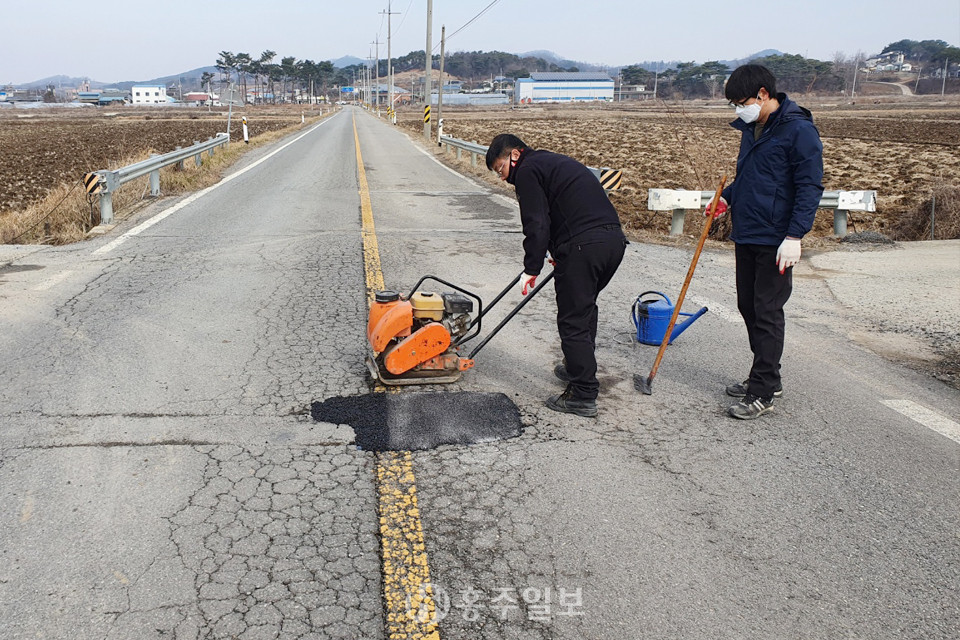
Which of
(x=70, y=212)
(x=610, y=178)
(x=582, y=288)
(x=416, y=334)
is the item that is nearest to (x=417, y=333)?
(x=416, y=334)

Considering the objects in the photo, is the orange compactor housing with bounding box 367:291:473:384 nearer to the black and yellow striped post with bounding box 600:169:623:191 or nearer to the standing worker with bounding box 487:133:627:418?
the standing worker with bounding box 487:133:627:418

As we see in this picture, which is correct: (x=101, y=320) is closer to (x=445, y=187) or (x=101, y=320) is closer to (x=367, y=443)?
(x=367, y=443)

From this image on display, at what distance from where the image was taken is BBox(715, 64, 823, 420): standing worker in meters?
3.99

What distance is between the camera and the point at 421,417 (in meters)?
4.11

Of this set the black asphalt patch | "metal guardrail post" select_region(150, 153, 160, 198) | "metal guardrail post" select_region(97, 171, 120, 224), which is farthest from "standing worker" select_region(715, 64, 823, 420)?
"metal guardrail post" select_region(150, 153, 160, 198)

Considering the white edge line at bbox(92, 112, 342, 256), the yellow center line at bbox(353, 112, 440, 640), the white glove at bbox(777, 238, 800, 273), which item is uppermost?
the white glove at bbox(777, 238, 800, 273)

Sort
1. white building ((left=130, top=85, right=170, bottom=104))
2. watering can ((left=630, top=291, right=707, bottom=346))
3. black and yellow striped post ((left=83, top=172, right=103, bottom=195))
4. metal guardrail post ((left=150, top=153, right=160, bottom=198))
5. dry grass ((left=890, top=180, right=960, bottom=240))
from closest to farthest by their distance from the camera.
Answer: watering can ((left=630, top=291, right=707, bottom=346))
black and yellow striped post ((left=83, top=172, right=103, bottom=195))
dry grass ((left=890, top=180, right=960, bottom=240))
metal guardrail post ((left=150, top=153, right=160, bottom=198))
white building ((left=130, top=85, right=170, bottom=104))

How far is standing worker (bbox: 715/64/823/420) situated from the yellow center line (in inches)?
80.6

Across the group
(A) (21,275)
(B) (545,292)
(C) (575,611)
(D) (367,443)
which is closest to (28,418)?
(D) (367,443)

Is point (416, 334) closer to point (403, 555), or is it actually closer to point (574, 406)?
point (574, 406)

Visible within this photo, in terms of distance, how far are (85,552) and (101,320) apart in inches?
135

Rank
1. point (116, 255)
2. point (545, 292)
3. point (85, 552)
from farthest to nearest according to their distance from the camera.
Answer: point (116, 255)
point (545, 292)
point (85, 552)

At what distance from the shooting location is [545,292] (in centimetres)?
722

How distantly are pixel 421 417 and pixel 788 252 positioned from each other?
2.21 meters
